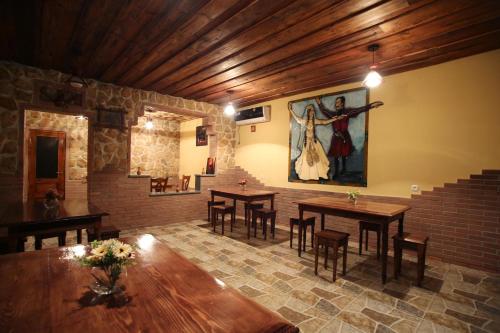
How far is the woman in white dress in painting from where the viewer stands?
5.25 metres

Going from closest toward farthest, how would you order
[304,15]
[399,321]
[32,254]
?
[32,254] → [399,321] → [304,15]

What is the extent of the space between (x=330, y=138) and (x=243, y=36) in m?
2.76

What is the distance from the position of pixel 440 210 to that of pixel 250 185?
4.09m

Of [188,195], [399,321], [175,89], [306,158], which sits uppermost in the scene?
[175,89]

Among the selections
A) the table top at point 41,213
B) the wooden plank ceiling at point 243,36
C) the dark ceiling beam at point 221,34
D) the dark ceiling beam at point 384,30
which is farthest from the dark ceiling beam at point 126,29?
the table top at point 41,213

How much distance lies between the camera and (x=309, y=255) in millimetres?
4023

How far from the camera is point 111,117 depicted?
5.19 metres

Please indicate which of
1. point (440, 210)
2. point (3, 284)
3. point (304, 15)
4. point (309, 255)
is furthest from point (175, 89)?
point (440, 210)

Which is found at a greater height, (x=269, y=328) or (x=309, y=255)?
(x=269, y=328)

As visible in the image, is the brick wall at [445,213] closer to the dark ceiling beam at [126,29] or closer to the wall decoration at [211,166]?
the wall decoration at [211,166]

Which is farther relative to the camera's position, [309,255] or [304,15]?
[309,255]

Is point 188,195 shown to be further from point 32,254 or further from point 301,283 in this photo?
point 32,254

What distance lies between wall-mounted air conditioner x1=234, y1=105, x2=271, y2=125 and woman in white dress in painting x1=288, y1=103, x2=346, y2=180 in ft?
2.84

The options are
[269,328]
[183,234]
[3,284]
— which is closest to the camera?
[269,328]
